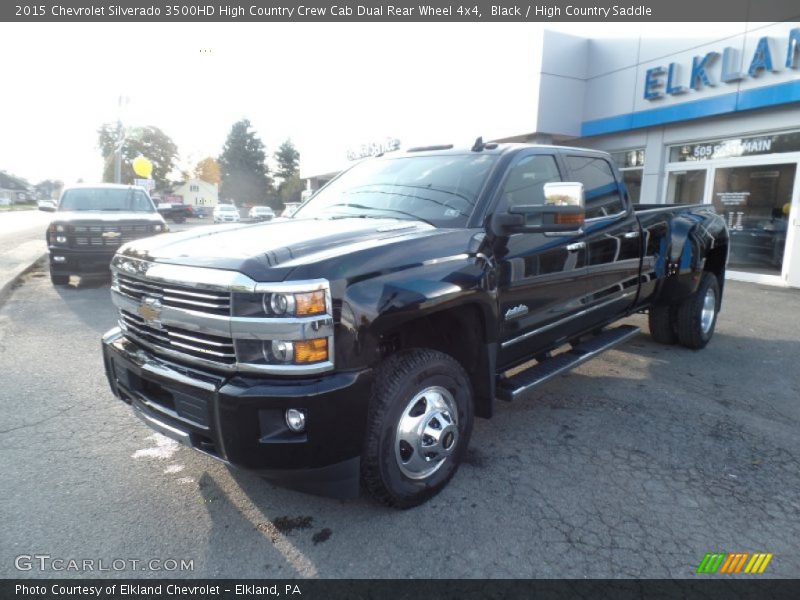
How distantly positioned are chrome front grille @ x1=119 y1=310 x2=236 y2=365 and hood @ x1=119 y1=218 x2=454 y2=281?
1.05ft

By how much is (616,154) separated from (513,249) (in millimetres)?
12198

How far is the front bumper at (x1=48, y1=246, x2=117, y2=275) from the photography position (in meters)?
8.68

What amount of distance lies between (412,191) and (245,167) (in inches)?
3301

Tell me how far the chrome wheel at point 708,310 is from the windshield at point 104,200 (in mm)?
9158

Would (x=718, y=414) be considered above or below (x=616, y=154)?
below

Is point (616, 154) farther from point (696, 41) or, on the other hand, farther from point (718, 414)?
point (718, 414)

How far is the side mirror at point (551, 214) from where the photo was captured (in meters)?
2.94

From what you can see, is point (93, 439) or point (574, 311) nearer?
point (93, 439)

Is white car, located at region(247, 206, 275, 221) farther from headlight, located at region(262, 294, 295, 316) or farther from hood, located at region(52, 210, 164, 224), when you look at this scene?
headlight, located at region(262, 294, 295, 316)

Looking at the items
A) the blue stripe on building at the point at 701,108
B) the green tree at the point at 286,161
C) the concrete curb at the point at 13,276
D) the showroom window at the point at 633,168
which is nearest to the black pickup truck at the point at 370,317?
the concrete curb at the point at 13,276

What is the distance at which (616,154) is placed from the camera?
13.9 m

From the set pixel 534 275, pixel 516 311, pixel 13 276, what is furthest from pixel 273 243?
pixel 13 276

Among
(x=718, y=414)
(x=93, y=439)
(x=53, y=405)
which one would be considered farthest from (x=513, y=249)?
(x=53, y=405)

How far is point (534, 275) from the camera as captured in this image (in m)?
3.43
